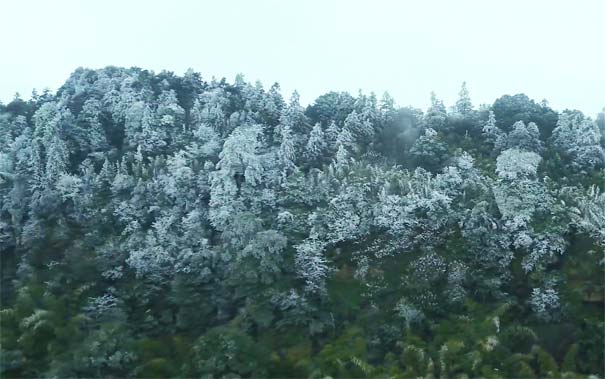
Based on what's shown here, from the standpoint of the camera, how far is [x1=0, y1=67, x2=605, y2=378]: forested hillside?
18875mm

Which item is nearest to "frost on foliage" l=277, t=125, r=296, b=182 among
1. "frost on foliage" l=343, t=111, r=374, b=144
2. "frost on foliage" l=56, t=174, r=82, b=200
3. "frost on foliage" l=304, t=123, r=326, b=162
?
"frost on foliage" l=304, t=123, r=326, b=162

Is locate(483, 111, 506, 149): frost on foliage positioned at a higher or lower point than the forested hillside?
higher

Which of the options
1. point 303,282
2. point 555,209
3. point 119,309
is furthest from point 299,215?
point 555,209

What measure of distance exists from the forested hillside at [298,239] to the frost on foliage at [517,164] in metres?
0.08

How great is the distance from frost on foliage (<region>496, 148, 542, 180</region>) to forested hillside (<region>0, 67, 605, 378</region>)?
8 centimetres

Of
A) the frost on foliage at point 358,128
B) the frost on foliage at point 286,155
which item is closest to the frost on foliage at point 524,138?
the frost on foliage at point 358,128

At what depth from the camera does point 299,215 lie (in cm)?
2462

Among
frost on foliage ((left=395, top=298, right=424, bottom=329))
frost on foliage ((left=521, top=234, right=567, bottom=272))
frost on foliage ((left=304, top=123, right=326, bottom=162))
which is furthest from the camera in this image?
frost on foliage ((left=304, top=123, right=326, bottom=162))

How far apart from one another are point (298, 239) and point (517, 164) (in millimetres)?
9255

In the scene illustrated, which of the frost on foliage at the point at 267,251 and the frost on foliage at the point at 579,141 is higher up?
the frost on foliage at the point at 579,141

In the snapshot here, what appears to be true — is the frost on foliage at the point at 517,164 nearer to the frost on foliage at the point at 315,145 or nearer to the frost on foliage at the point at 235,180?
the frost on foliage at the point at 315,145

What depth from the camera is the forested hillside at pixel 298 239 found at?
743 inches

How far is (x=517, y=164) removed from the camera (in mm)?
26188

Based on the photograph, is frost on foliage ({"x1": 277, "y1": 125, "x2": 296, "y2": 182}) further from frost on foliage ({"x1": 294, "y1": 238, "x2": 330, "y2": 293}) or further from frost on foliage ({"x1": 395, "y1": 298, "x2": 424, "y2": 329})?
frost on foliage ({"x1": 395, "y1": 298, "x2": 424, "y2": 329})
